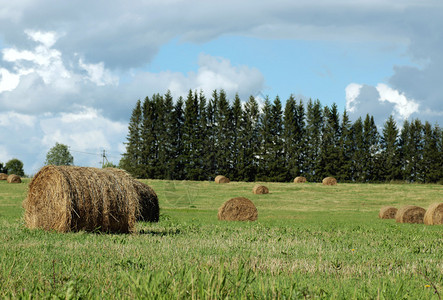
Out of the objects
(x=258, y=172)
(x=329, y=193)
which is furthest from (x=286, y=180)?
(x=329, y=193)

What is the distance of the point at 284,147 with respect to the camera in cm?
7531

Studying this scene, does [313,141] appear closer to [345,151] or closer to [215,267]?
[345,151]

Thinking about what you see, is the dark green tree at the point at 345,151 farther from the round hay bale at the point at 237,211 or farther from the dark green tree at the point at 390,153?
the round hay bale at the point at 237,211

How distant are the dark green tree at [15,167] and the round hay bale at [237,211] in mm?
94855

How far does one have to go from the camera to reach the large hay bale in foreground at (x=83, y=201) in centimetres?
1384

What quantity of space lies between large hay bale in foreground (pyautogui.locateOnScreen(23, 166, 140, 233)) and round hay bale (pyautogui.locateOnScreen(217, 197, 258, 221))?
9513 mm

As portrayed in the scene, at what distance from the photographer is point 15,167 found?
4264 inches

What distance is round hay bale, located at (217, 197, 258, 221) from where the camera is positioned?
2364cm

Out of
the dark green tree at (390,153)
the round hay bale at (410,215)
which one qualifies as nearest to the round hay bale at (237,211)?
the round hay bale at (410,215)

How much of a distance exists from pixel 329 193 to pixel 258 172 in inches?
904

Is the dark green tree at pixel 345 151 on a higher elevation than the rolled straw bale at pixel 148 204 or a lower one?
higher

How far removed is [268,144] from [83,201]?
6212 centimetres

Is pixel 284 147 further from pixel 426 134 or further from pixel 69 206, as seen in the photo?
pixel 69 206

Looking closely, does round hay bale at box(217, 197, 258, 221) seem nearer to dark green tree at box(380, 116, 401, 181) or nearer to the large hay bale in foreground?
the large hay bale in foreground
